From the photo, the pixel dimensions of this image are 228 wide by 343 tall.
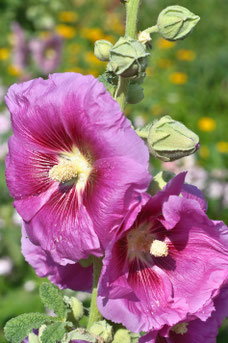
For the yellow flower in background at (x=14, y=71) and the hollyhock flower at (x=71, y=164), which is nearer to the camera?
the hollyhock flower at (x=71, y=164)

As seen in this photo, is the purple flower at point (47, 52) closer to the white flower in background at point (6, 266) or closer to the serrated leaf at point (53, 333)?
the white flower in background at point (6, 266)

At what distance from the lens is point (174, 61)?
670 centimetres

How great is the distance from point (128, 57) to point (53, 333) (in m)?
0.61

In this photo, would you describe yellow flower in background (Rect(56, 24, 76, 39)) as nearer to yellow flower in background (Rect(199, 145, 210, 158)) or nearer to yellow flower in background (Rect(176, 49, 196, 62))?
yellow flower in background (Rect(176, 49, 196, 62))

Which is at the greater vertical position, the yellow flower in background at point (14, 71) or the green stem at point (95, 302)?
the green stem at point (95, 302)

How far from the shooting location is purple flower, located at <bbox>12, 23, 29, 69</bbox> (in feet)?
16.6

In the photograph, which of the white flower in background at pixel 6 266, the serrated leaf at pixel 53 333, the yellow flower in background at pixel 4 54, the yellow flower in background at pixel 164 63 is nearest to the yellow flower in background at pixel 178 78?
the yellow flower in background at pixel 164 63

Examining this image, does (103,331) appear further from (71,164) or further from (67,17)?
(67,17)

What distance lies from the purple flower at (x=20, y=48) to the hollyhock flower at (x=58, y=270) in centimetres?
376

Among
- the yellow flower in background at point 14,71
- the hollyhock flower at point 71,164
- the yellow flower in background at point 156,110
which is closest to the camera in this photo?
the hollyhock flower at point 71,164

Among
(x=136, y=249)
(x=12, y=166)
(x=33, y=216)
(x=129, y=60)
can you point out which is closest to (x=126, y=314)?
(x=136, y=249)

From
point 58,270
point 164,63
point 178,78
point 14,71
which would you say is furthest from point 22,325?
point 164,63

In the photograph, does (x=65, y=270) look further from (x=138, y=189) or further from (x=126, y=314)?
(x=138, y=189)

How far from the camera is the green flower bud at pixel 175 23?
1.30m
